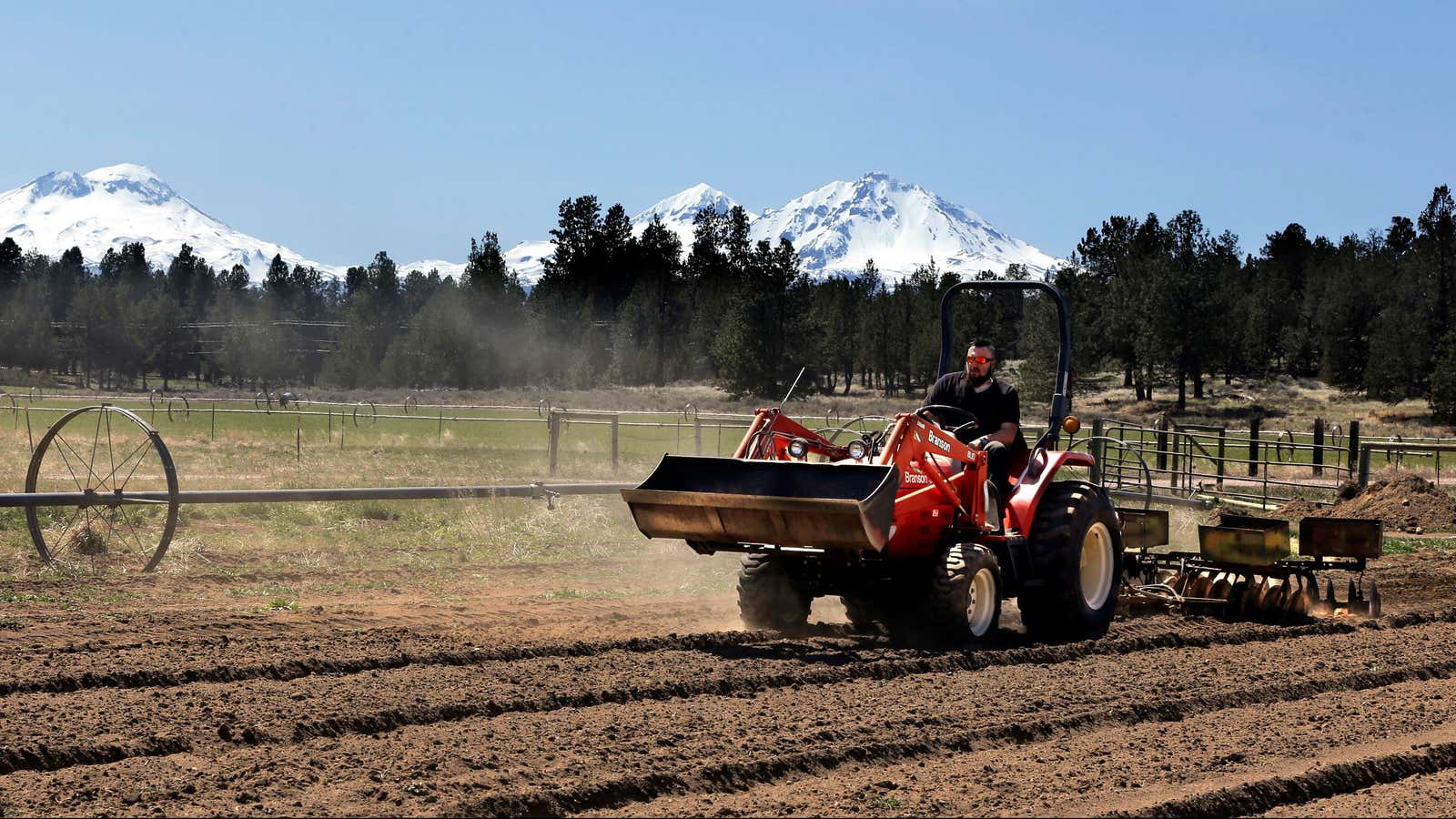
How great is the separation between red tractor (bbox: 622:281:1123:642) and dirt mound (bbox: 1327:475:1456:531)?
13.3 metres

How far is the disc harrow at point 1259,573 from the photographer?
12383 millimetres

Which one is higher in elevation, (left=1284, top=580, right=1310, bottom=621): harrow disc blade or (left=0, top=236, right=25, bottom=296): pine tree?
(left=0, top=236, right=25, bottom=296): pine tree

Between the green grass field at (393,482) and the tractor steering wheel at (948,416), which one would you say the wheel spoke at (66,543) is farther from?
the tractor steering wheel at (948,416)

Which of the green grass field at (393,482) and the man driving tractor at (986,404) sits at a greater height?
the man driving tractor at (986,404)

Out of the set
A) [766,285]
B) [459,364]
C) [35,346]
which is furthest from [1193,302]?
[35,346]

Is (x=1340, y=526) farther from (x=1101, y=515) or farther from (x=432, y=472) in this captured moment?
(x=432, y=472)

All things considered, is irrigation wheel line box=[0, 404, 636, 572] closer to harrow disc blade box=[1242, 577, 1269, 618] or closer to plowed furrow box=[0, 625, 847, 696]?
plowed furrow box=[0, 625, 847, 696]

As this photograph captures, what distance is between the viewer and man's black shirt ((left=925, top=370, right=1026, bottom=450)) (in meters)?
11.0

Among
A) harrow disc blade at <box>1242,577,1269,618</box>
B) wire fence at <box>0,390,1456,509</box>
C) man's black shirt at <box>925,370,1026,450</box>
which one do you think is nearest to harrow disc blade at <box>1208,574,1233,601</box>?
harrow disc blade at <box>1242,577,1269,618</box>

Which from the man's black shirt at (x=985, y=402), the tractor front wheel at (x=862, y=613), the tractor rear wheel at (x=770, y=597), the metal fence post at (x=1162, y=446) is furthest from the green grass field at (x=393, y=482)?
the man's black shirt at (x=985, y=402)

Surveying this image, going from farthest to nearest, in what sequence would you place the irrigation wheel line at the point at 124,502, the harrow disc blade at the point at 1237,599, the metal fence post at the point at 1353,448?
the metal fence post at the point at 1353,448 → the irrigation wheel line at the point at 124,502 → the harrow disc blade at the point at 1237,599

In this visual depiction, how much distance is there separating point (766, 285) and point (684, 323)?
34.7 metres

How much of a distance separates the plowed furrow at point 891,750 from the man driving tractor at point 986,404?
258cm

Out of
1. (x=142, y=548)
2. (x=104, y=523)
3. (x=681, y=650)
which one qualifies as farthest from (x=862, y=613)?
(x=104, y=523)
